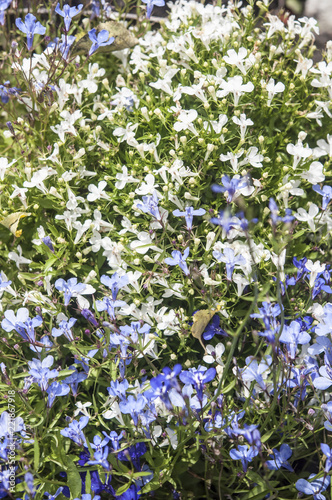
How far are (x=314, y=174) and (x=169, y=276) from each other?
2.21 feet

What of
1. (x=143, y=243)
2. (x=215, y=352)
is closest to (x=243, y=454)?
(x=215, y=352)

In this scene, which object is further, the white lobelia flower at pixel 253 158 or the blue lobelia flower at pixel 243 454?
the white lobelia flower at pixel 253 158

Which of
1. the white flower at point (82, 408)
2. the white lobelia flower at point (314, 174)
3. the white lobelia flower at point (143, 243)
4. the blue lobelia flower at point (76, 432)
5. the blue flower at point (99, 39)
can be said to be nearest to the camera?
the blue lobelia flower at point (76, 432)

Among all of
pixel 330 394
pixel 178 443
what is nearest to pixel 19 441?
pixel 178 443

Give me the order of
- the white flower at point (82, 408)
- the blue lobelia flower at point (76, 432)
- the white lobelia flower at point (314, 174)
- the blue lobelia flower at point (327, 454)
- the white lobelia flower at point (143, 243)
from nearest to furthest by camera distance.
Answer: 1. the blue lobelia flower at point (327, 454)
2. the blue lobelia flower at point (76, 432)
3. the white flower at point (82, 408)
4. the white lobelia flower at point (143, 243)
5. the white lobelia flower at point (314, 174)

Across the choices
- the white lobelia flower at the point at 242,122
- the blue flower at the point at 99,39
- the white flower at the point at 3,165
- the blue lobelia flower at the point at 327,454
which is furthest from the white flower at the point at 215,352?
the blue flower at the point at 99,39

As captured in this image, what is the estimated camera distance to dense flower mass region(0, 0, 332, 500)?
148 cm

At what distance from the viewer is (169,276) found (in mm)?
1679

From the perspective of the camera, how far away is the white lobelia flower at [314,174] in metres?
1.77

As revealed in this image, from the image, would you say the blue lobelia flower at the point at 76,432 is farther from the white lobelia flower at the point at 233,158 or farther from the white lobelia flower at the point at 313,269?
the white lobelia flower at the point at 233,158

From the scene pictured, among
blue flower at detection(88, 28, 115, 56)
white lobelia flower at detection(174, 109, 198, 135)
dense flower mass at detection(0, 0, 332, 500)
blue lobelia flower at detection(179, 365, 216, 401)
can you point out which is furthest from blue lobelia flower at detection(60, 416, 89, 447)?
blue flower at detection(88, 28, 115, 56)

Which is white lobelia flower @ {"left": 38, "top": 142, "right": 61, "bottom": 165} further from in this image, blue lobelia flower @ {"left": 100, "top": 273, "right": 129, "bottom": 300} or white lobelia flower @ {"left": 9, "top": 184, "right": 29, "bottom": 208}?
blue lobelia flower @ {"left": 100, "top": 273, "right": 129, "bottom": 300}

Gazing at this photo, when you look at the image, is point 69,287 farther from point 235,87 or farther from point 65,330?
point 235,87

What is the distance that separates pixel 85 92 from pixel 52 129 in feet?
0.95
